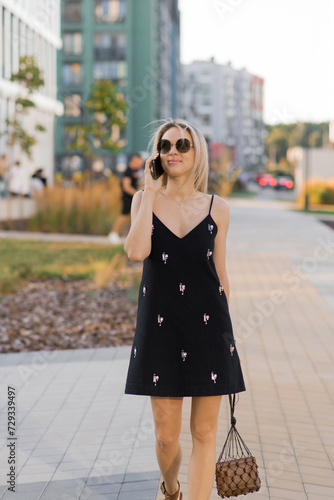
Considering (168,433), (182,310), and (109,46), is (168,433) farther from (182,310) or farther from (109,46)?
(109,46)

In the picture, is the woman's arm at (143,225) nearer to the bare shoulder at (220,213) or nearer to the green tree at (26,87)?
the bare shoulder at (220,213)

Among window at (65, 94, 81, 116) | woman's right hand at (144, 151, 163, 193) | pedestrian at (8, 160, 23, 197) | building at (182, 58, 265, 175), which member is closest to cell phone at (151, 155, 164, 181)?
woman's right hand at (144, 151, 163, 193)

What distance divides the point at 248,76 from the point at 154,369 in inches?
5532

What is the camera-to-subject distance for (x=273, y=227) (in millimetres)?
22469

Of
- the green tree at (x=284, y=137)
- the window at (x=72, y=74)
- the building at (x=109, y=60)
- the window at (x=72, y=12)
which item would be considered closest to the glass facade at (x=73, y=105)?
the building at (x=109, y=60)

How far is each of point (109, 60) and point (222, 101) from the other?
214 ft

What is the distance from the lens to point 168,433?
10.8ft

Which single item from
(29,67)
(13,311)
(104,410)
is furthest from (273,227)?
(104,410)

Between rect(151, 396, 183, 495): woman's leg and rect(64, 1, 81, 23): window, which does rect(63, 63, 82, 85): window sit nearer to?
rect(64, 1, 81, 23): window

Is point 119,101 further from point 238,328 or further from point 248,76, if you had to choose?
point 248,76

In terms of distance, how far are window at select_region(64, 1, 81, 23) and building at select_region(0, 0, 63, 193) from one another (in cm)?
2646

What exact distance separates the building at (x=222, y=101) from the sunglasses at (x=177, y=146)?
119 m

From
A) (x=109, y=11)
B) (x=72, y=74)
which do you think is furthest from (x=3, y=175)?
(x=109, y=11)

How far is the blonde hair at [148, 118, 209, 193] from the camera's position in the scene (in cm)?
331
